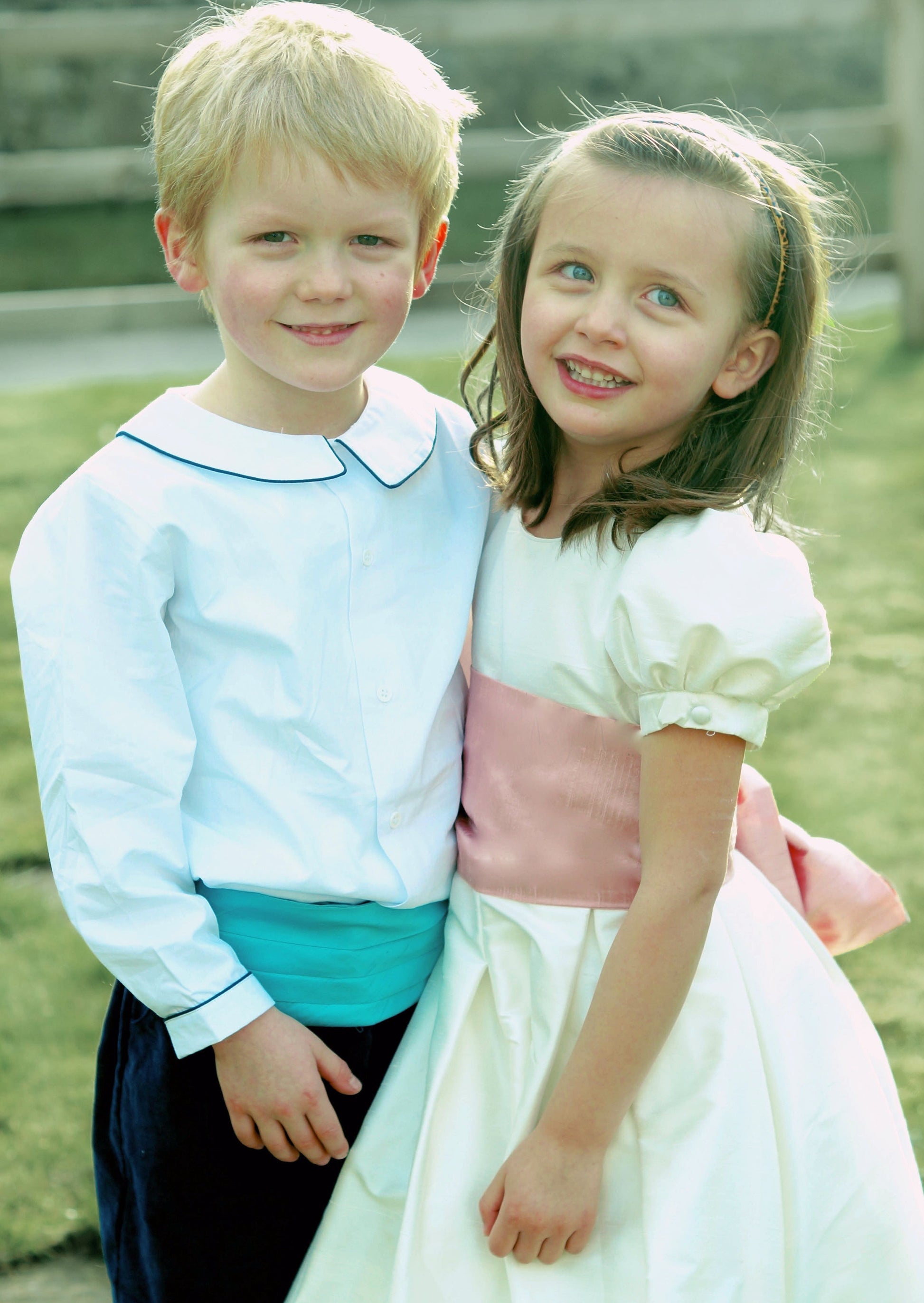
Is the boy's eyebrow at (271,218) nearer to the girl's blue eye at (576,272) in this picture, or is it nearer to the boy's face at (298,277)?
the boy's face at (298,277)

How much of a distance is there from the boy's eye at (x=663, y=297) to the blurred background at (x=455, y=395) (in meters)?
0.29

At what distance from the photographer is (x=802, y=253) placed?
48.8 inches

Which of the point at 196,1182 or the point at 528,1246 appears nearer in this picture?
the point at 528,1246

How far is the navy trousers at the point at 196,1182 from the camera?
124 centimetres

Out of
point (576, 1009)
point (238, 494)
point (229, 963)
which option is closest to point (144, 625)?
point (238, 494)

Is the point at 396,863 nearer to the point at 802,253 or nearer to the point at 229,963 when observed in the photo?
the point at 229,963

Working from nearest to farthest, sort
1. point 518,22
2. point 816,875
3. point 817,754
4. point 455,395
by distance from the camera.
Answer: point 816,875, point 817,754, point 455,395, point 518,22

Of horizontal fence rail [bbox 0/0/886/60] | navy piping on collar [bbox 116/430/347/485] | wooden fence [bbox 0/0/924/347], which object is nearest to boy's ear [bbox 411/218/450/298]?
navy piping on collar [bbox 116/430/347/485]

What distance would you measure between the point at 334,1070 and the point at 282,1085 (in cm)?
5

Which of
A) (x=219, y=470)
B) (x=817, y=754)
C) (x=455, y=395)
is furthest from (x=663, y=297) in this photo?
(x=455, y=395)

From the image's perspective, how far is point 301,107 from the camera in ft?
3.79

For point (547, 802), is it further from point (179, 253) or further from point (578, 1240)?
point (179, 253)

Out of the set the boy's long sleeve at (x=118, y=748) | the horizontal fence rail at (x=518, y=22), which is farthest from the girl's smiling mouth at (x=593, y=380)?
the horizontal fence rail at (x=518, y=22)

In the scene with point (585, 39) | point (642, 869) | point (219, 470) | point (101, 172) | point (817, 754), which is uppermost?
point (219, 470)
